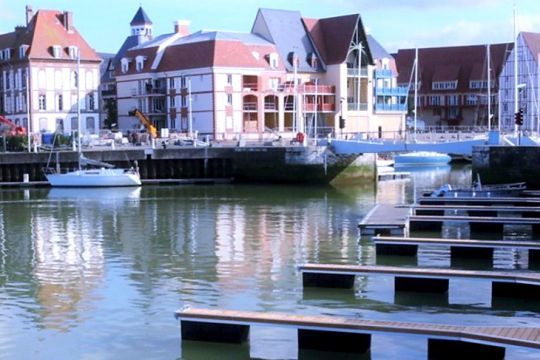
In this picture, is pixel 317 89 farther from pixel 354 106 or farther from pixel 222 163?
pixel 222 163

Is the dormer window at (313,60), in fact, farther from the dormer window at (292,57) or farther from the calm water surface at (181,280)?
the calm water surface at (181,280)

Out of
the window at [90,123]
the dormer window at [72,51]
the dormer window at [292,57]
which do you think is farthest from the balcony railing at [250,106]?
the dormer window at [72,51]

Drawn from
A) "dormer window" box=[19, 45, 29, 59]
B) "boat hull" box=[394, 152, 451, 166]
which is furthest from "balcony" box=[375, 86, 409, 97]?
"dormer window" box=[19, 45, 29, 59]

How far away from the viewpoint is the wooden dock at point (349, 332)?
1662 centimetres

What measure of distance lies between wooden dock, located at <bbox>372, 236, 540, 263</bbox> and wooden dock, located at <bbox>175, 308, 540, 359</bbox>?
11209mm

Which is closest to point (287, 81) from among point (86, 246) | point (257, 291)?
point (86, 246)

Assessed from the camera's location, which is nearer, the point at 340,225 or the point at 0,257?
the point at 0,257

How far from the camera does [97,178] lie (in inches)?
2603

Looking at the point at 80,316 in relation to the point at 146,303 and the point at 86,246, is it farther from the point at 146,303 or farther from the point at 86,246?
the point at 86,246

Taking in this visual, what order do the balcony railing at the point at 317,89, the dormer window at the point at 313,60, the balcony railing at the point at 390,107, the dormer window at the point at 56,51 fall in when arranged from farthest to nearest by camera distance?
1. the balcony railing at the point at 390,107
2. the dormer window at the point at 313,60
3. the dormer window at the point at 56,51
4. the balcony railing at the point at 317,89

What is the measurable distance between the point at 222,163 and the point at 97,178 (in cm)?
1014

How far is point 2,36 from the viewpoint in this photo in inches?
4193

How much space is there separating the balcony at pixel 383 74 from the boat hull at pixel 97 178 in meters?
47.5

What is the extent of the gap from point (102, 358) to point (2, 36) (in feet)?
312
